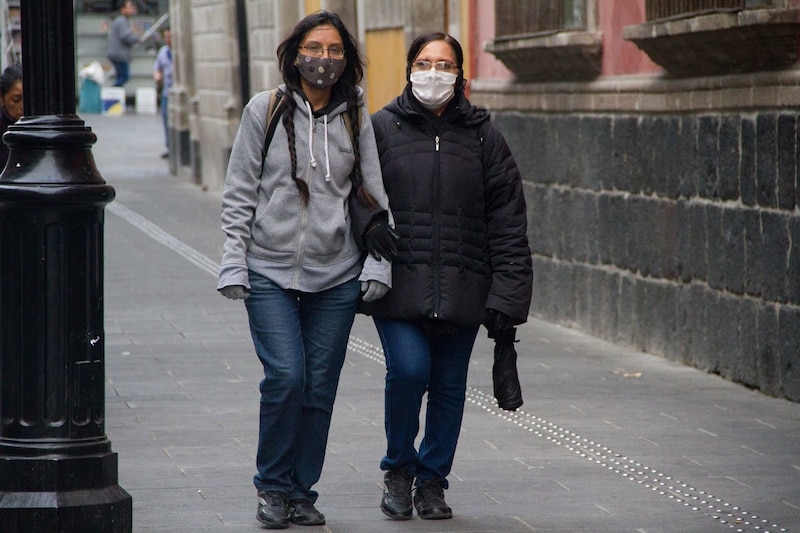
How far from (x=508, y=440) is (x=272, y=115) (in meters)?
2.38

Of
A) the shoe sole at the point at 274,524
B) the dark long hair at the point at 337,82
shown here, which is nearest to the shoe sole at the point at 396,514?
the shoe sole at the point at 274,524

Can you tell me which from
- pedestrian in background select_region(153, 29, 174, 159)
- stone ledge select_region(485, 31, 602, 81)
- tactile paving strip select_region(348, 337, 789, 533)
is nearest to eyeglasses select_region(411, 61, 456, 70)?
tactile paving strip select_region(348, 337, 789, 533)

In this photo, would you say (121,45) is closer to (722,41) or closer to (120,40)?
(120,40)

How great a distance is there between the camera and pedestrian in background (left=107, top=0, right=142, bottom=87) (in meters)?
39.2

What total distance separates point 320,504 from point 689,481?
1.46m

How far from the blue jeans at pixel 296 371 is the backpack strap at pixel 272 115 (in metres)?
0.44

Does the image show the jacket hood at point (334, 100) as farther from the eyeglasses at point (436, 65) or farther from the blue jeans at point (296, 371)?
the blue jeans at point (296, 371)

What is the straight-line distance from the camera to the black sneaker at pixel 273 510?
559 cm

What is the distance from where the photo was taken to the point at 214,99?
24.0 m

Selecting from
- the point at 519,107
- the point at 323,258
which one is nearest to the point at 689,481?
the point at 323,258

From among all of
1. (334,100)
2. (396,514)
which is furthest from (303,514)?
(334,100)

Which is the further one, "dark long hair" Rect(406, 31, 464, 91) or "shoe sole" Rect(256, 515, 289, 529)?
"dark long hair" Rect(406, 31, 464, 91)

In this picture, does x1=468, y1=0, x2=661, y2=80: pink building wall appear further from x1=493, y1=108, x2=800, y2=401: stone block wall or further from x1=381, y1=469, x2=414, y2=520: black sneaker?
x1=381, y1=469, x2=414, y2=520: black sneaker

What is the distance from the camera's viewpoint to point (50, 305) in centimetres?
525
